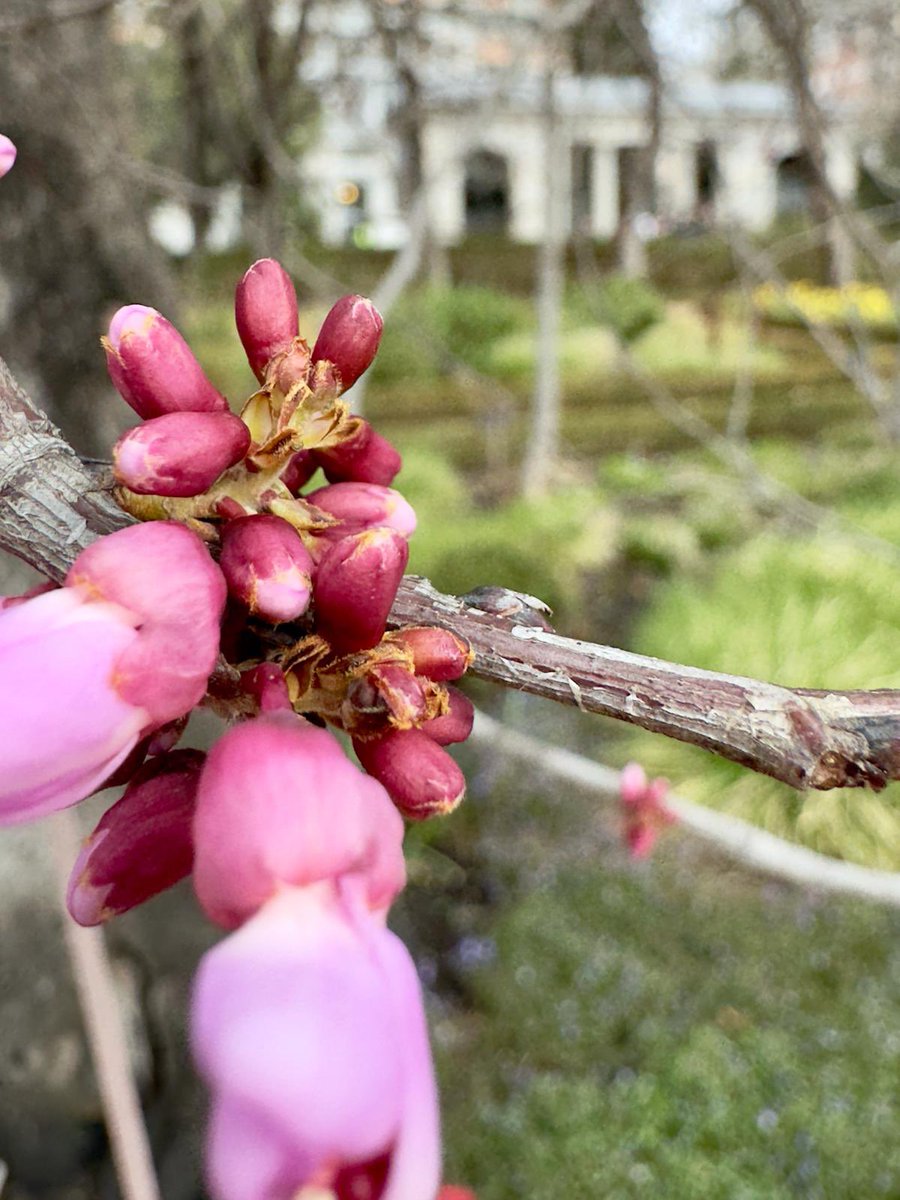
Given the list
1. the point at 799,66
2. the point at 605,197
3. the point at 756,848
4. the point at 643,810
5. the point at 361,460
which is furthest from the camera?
the point at 605,197

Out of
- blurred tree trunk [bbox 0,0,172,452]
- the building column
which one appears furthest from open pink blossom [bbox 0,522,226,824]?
the building column

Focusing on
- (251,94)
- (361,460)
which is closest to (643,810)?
(361,460)

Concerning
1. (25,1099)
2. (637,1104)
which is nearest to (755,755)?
(25,1099)

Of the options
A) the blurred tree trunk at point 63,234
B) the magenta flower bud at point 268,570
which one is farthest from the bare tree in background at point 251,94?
the magenta flower bud at point 268,570

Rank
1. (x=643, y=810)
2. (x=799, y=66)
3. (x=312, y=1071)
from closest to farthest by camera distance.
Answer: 1. (x=312, y=1071)
2. (x=643, y=810)
3. (x=799, y=66)

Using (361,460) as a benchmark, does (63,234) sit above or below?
below

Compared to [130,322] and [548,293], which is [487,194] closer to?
[548,293]

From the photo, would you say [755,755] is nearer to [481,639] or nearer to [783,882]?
[481,639]

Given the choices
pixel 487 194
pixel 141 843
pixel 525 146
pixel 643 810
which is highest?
pixel 141 843
